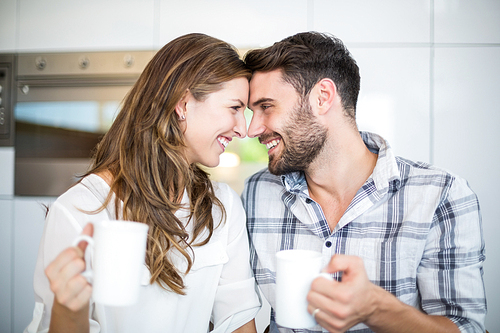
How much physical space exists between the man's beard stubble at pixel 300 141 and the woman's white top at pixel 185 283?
0.73ft

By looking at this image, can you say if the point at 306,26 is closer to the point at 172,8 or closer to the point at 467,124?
the point at 172,8

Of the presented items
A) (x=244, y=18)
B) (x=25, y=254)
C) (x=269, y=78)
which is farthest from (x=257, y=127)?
(x=25, y=254)

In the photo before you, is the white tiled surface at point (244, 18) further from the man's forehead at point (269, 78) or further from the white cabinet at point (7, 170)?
the white cabinet at point (7, 170)

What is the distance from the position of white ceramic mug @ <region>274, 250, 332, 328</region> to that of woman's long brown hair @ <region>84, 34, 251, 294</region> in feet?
1.45

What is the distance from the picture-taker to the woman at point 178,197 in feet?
3.62

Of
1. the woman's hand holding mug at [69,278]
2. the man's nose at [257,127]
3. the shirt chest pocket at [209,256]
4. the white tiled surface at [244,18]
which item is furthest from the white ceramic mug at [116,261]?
the white tiled surface at [244,18]

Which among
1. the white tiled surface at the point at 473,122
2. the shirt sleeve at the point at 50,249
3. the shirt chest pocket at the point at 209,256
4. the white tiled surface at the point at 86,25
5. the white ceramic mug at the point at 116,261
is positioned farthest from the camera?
the white tiled surface at the point at 86,25

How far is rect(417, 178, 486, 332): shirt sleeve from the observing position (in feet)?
3.51

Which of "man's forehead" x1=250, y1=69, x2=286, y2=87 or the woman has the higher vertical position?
"man's forehead" x1=250, y1=69, x2=286, y2=87

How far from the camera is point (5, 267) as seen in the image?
2.25 m

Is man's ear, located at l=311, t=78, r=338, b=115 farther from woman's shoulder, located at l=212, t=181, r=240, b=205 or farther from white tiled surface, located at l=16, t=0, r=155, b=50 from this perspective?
white tiled surface, located at l=16, t=0, r=155, b=50

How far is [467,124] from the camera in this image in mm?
2043

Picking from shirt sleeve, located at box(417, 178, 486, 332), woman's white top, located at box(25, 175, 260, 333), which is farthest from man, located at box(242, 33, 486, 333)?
woman's white top, located at box(25, 175, 260, 333)

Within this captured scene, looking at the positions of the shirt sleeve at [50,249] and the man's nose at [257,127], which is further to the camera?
the man's nose at [257,127]
